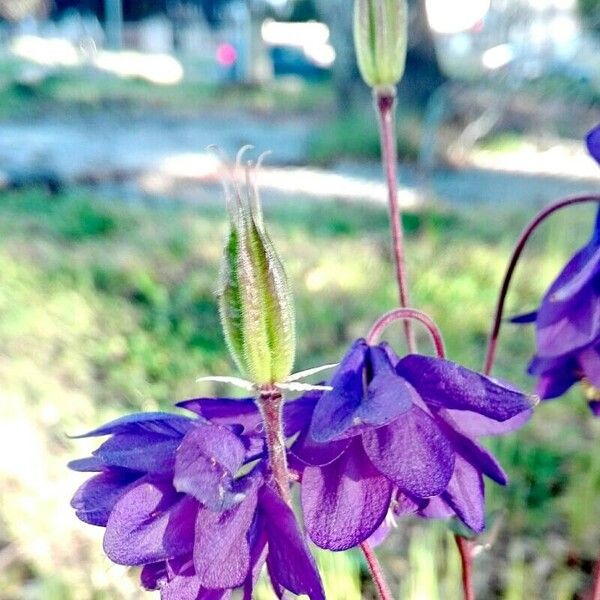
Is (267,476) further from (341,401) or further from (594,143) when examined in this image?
(594,143)

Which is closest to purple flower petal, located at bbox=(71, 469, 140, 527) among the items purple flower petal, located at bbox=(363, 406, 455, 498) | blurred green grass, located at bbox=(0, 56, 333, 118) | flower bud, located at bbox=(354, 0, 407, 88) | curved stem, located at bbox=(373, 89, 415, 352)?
purple flower petal, located at bbox=(363, 406, 455, 498)

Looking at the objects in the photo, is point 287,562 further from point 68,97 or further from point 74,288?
point 68,97

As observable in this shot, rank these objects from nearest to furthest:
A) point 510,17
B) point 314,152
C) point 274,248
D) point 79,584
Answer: point 274,248
point 79,584
point 314,152
point 510,17

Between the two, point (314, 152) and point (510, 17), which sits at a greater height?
point (510, 17)

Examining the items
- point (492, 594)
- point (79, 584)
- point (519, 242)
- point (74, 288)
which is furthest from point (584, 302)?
point (74, 288)

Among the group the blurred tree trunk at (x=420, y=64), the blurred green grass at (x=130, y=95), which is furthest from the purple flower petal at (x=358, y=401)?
the blurred green grass at (x=130, y=95)

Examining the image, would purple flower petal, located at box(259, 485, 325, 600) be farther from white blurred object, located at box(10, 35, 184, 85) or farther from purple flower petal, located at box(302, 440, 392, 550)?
white blurred object, located at box(10, 35, 184, 85)
